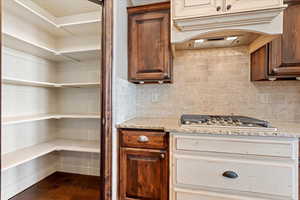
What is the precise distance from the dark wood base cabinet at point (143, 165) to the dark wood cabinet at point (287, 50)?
3.97 ft

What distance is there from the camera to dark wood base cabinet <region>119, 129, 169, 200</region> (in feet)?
5.08

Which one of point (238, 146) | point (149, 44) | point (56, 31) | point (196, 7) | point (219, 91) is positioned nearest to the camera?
point (238, 146)

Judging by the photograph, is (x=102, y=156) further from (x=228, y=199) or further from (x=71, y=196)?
(x=228, y=199)

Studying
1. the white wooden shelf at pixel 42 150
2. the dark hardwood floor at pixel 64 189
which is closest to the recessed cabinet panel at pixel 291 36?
the white wooden shelf at pixel 42 150

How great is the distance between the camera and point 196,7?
4.93 feet

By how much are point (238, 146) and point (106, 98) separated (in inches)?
46.9

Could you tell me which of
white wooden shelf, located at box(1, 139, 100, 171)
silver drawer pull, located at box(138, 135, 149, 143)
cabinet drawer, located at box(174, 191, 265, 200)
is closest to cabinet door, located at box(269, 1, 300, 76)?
cabinet drawer, located at box(174, 191, 265, 200)

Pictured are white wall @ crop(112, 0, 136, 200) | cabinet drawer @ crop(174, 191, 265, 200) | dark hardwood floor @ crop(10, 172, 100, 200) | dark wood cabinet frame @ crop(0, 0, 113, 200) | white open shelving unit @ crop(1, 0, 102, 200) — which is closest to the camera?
cabinet drawer @ crop(174, 191, 265, 200)

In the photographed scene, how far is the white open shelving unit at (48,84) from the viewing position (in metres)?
1.77

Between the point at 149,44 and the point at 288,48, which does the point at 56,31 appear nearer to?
the point at 149,44

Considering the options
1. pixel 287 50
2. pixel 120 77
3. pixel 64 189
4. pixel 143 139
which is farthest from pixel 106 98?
pixel 287 50

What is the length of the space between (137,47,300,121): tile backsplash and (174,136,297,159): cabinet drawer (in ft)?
2.24

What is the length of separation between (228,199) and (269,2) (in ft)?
5.38

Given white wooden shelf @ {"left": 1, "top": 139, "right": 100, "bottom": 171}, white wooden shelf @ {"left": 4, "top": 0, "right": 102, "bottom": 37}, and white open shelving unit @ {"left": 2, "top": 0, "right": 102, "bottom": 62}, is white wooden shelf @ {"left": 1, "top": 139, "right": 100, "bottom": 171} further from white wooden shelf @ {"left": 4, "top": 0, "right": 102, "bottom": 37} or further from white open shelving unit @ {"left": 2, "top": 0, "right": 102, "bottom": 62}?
white wooden shelf @ {"left": 4, "top": 0, "right": 102, "bottom": 37}
